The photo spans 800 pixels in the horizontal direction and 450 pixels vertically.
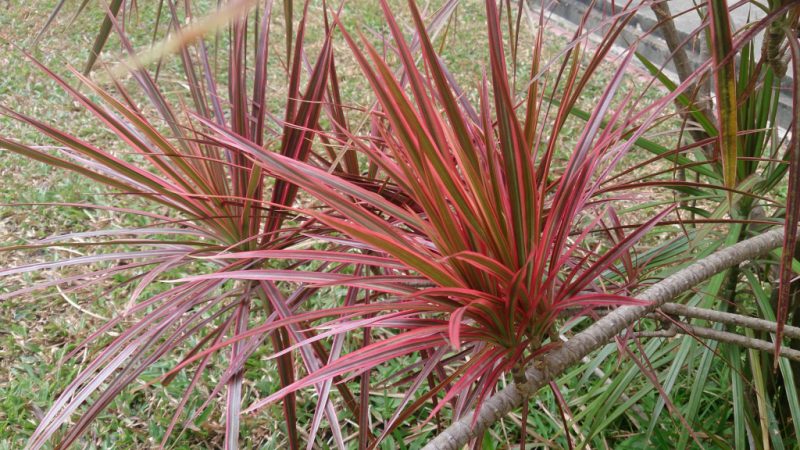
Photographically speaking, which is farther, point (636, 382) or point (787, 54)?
point (636, 382)

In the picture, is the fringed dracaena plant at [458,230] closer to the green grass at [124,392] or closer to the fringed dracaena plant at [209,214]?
the fringed dracaena plant at [209,214]

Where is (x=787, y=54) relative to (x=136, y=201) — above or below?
below

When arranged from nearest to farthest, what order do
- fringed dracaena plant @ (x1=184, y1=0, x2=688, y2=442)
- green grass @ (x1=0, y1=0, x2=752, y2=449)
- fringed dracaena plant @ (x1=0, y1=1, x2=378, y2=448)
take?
fringed dracaena plant @ (x1=184, y1=0, x2=688, y2=442)
fringed dracaena plant @ (x1=0, y1=1, x2=378, y2=448)
green grass @ (x1=0, y1=0, x2=752, y2=449)

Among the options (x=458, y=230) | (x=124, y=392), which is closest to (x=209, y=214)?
(x=458, y=230)

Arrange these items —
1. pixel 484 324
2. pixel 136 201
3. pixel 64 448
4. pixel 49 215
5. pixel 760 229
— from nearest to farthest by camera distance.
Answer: pixel 484 324 → pixel 64 448 → pixel 760 229 → pixel 49 215 → pixel 136 201

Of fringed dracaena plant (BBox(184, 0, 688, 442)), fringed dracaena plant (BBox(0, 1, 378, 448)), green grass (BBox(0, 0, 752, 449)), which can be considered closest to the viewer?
fringed dracaena plant (BBox(184, 0, 688, 442))

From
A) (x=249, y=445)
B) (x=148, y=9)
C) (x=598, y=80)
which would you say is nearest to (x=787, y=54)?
(x=249, y=445)

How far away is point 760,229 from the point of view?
107 cm

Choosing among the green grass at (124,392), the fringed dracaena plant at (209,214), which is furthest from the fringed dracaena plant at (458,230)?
the green grass at (124,392)

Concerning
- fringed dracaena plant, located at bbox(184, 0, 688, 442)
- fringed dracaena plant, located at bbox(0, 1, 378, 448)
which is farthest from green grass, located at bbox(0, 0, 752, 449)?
fringed dracaena plant, located at bbox(184, 0, 688, 442)

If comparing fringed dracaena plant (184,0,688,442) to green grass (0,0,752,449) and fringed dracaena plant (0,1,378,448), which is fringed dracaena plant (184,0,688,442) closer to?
fringed dracaena plant (0,1,378,448)

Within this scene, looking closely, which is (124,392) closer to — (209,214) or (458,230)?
(209,214)

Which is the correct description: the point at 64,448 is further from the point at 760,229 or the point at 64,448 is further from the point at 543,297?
the point at 760,229

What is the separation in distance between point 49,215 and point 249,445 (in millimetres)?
1162
